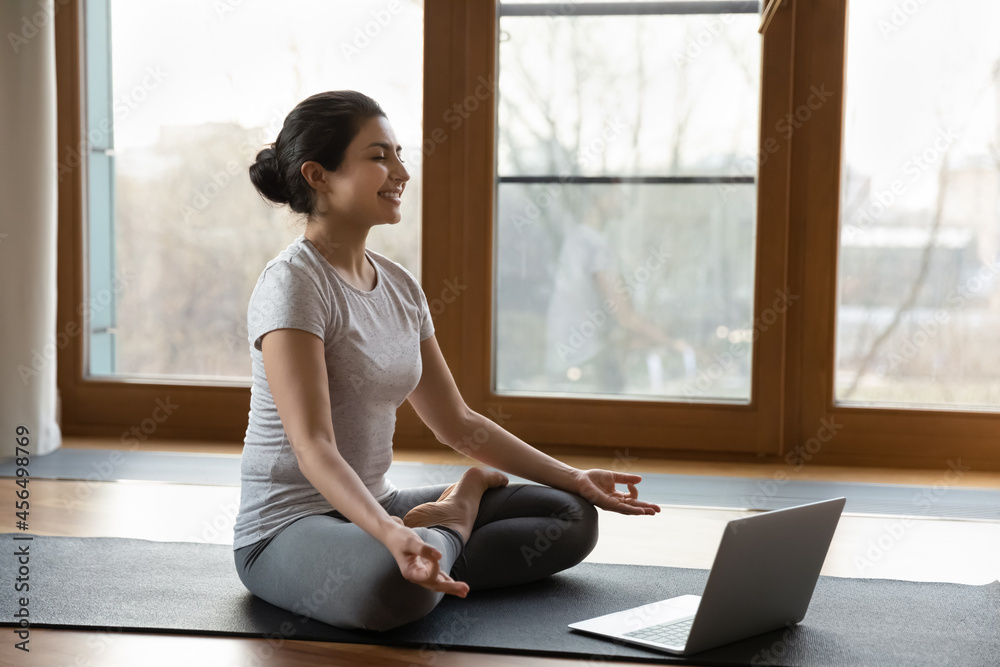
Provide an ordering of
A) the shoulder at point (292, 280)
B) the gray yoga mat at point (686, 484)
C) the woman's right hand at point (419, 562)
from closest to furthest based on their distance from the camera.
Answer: the woman's right hand at point (419, 562) < the shoulder at point (292, 280) < the gray yoga mat at point (686, 484)

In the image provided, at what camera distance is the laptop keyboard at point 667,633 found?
1662 mm

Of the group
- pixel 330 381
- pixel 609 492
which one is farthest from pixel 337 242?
pixel 609 492

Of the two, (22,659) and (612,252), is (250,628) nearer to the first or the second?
(22,659)

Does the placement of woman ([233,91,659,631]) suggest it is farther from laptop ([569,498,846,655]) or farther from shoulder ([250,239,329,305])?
laptop ([569,498,846,655])

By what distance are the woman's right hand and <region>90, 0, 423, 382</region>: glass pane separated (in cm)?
209

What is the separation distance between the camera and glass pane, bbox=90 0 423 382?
3525mm

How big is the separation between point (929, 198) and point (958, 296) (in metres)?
0.32

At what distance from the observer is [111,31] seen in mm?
3658

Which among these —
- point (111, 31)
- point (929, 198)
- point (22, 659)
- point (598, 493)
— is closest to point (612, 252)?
point (929, 198)

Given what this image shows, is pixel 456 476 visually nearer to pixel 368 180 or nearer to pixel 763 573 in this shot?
pixel 368 180

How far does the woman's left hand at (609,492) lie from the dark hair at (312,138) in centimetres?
74

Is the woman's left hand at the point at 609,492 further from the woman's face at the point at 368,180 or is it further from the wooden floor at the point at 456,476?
the woman's face at the point at 368,180

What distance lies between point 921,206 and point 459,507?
2.04 meters

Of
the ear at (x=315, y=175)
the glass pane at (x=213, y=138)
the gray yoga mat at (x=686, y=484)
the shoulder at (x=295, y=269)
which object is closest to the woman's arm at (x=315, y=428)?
the shoulder at (x=295, y=269)
